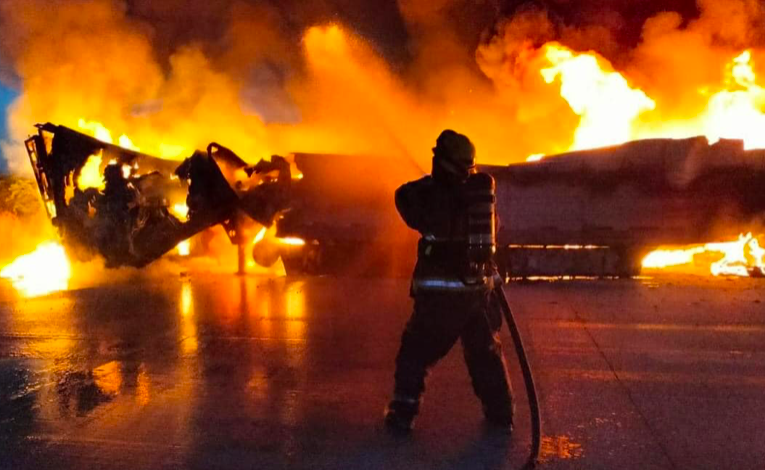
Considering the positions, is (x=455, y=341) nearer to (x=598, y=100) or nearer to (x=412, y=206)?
(x=412, y=206)

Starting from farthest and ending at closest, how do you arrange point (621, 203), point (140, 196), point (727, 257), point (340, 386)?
point (140, 196) → point (727, 257) → point (621, 203) → point (340, 386)

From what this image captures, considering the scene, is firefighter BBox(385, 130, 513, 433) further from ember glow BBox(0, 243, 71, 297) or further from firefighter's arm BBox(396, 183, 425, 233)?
ember glow BBox(0, 243, 71, 297)

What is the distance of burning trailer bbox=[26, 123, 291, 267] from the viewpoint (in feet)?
40.4

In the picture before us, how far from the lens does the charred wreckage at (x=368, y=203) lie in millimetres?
11023

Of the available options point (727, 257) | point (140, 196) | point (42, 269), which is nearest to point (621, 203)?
point (727, 257)

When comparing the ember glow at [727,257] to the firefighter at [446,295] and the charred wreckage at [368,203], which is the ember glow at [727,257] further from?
the firefighter at [446,295]

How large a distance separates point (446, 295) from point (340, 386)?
65.9 inches

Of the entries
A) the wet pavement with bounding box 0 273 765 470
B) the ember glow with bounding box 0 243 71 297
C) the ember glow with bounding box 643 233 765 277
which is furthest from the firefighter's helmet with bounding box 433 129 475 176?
the ember glow with bounding box 0 243 71 297

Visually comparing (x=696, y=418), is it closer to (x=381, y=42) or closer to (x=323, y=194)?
(x=323, y=194)

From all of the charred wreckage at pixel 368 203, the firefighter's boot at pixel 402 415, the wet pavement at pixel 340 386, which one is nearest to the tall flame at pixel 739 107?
the charred wreckage at pixel 368 203

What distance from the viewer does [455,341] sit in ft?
15.1

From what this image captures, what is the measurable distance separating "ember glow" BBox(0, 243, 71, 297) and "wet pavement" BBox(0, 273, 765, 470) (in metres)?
2.25

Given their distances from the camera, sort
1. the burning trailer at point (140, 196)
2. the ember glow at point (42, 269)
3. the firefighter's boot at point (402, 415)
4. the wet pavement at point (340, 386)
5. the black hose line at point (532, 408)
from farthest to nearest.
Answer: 1. the burning trailer at point (140, 196)
2. the ember glow at point (42, 269)
3. the firefighter's boot at point (402, 415)
4. the wet pavement at point (340, 386)
5. the black hose line at point (532, 408)

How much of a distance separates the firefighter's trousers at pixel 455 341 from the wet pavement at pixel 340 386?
0.25 m
